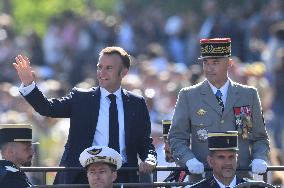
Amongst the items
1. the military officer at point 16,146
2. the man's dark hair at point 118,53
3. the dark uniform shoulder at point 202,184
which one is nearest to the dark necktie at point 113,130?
the man's dark hair at point 118,53

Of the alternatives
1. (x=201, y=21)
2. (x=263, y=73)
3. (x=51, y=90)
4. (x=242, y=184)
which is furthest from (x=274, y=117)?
(x=242, y=184)

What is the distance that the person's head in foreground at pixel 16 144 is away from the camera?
550 inches

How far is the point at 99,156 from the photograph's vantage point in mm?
13375

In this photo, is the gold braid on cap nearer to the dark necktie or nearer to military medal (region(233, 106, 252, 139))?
the dark necktie

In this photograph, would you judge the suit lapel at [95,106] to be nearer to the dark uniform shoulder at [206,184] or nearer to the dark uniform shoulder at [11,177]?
the dark uniform shoulder at [11,177]

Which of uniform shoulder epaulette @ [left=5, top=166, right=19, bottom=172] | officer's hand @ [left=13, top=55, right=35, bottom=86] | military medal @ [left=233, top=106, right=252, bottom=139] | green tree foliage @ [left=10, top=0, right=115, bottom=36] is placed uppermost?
green tree foliage @ [left=10, top=0, right=115, bottom=36]

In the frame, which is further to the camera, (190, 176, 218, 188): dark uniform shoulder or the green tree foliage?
the green tree foliage

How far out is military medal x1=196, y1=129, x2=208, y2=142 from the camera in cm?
1433

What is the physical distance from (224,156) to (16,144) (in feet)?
6.46

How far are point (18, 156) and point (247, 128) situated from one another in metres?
2.22

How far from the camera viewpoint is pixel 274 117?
72.2 ft

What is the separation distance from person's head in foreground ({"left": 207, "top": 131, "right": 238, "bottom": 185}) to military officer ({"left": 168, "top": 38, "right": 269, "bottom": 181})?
60cm

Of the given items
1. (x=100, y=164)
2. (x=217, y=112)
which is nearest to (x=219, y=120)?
(x=217, y=112)

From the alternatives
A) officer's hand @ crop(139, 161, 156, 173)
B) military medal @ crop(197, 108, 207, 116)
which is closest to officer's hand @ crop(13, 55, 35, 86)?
officer's hand @ crop(139, 161, 156, 173)
